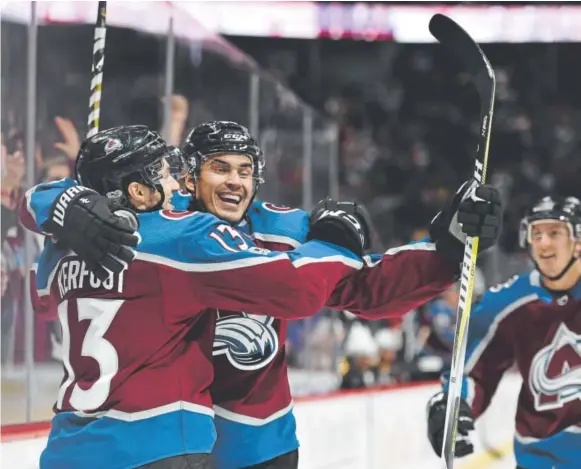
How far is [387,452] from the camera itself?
15.7ft

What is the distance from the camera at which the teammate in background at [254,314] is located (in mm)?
2316

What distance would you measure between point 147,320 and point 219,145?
53 centimetres

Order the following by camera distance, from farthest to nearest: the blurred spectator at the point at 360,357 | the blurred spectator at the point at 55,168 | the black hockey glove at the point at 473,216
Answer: the blurred spectator at the point at 360,357
the blurred spectator at the point at 55,168
the black hockey glove at the point at 473,216

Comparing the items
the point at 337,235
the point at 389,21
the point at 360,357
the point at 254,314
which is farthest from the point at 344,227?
the point at 389,21

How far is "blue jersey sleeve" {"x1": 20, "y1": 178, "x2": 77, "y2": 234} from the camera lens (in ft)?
6.63

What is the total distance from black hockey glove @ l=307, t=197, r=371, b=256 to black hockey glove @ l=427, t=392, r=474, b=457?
0.77 m

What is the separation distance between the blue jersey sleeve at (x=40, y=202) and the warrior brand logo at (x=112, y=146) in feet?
0.35

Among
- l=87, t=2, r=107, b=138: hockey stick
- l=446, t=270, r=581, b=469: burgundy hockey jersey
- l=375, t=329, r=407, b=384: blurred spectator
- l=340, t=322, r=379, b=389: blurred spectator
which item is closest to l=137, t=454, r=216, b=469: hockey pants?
l=87, t=2, r=107, b=138: hockey stick

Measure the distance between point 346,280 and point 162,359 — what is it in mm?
568

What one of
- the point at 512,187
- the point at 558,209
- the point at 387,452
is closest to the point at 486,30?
the point at 512,187


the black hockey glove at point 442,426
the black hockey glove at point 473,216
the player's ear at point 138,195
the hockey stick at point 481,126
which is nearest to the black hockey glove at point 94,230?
the player's ear at point 138,195

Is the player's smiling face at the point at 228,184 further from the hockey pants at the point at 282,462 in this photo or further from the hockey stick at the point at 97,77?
the hockey pants at the point at 282,462

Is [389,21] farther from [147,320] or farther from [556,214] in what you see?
[147,320]

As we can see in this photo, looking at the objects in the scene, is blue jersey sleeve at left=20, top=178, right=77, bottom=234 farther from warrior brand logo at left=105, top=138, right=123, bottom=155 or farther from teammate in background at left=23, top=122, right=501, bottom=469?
teammate in background at left=23, top=122, right=501, bottom=469
